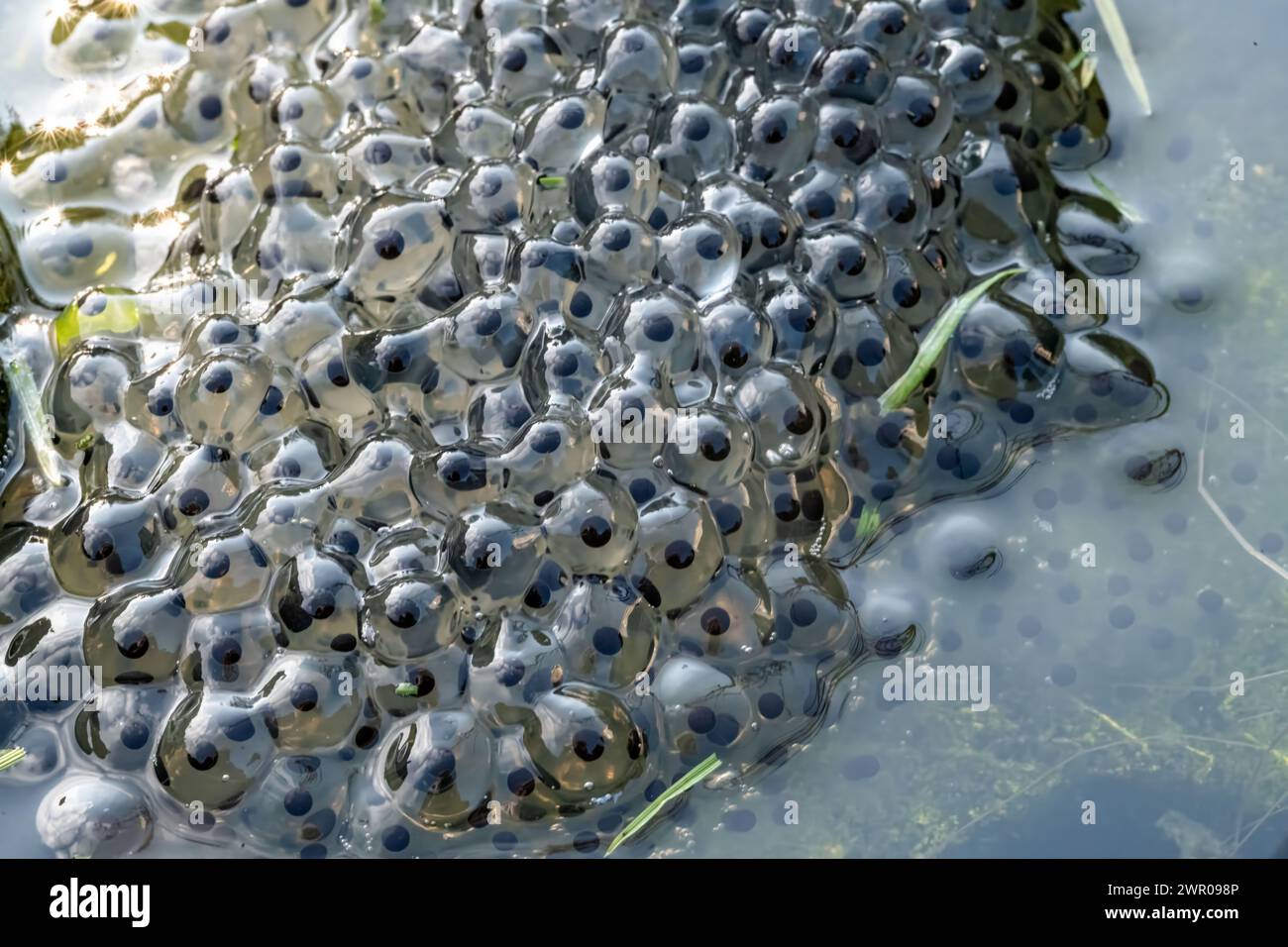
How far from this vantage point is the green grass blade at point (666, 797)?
1142mm

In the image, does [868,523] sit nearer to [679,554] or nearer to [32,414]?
[679,554]

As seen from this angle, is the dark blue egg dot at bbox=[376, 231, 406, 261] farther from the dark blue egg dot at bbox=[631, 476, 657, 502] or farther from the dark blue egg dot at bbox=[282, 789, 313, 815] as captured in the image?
the dark blue egg dot at bbox=[282, 789, 313, 815]

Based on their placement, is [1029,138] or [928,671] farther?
[1029,138]

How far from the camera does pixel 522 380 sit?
4.02 feet

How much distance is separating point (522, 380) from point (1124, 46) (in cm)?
78

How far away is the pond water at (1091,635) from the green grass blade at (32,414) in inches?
1.2

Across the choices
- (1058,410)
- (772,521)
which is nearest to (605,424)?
(772,521)

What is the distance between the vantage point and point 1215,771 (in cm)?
115

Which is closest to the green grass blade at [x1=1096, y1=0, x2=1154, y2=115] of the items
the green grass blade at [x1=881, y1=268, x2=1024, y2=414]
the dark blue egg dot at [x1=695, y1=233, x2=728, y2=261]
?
the green grass blade at [x1=881, y1=268, x2=1024, y2=414]

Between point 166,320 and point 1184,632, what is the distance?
38.9 inches

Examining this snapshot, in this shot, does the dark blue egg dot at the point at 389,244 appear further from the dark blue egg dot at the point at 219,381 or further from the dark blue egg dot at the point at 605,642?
the dark blue egg dot at the point at 605,642

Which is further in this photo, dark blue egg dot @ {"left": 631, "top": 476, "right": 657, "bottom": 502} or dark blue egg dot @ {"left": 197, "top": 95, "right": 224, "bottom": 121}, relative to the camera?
dark blue egg dot @ {"left": 197, "top": 95, "right": 224, "bottom": 121}

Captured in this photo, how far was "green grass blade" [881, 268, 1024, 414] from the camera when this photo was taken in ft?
4.20
